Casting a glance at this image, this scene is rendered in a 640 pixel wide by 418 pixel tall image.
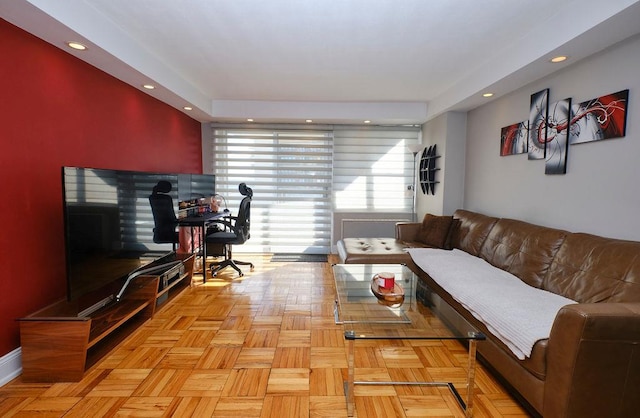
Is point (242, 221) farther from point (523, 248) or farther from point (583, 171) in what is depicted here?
point (583, 171)

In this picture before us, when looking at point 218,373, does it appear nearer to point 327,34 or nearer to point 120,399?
point 120,399

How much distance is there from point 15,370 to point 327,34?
3.15 meters

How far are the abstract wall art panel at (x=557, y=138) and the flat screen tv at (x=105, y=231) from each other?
353 cm

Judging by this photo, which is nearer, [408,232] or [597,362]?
[597,362]

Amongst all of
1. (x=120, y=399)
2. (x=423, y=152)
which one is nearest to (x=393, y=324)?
(x=120, y=399)

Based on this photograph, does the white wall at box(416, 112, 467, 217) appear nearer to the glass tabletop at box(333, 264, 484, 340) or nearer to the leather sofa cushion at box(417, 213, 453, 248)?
the leather sofa cushion at box(417, 213, 453, 248)

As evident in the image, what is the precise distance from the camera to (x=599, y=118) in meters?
2.25

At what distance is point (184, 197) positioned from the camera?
4.11 meters

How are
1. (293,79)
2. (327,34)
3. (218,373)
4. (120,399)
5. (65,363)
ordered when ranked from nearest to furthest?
(120,399)
(65,363)
(218,373)
(327,34)
(293,79)

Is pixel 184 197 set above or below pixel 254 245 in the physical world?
above

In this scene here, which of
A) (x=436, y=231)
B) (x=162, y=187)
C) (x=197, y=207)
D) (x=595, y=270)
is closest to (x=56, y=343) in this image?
(x=162, y=187)

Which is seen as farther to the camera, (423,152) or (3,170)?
(423,152)

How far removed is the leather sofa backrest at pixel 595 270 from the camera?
178 centimetres

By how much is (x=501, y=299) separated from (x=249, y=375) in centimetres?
173
